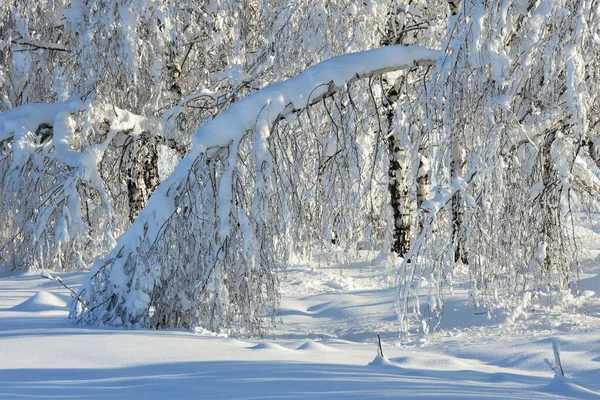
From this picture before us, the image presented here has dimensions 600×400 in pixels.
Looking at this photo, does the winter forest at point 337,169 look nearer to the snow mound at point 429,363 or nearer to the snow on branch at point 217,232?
the snow on branch at point 217,232

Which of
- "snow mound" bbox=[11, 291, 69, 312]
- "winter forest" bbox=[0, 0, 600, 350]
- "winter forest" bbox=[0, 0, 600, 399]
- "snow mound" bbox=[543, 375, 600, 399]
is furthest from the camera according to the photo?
"snow mound" bbox=[11, 291, 69, 312]

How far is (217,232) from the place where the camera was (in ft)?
17.4

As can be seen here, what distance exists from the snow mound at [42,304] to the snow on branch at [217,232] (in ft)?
4.12

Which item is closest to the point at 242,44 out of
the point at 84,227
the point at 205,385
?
the point at 84,227

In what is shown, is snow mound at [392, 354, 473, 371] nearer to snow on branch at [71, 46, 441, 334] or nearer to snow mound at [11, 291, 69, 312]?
snow on branch at [71, 46, 441, 334]

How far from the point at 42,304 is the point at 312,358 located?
12.3 ft

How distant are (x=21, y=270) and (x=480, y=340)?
768cm

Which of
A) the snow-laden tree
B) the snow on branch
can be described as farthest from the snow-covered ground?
the snow-laden tree

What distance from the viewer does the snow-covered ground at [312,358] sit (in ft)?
9.66

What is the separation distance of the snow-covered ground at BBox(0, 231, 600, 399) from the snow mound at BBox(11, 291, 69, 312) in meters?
0.02

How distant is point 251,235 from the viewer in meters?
5.07

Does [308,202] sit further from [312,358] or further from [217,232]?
[312,358]

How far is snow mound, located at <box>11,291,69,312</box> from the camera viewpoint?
6.68 meters

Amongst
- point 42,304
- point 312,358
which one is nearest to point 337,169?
point 312,358
